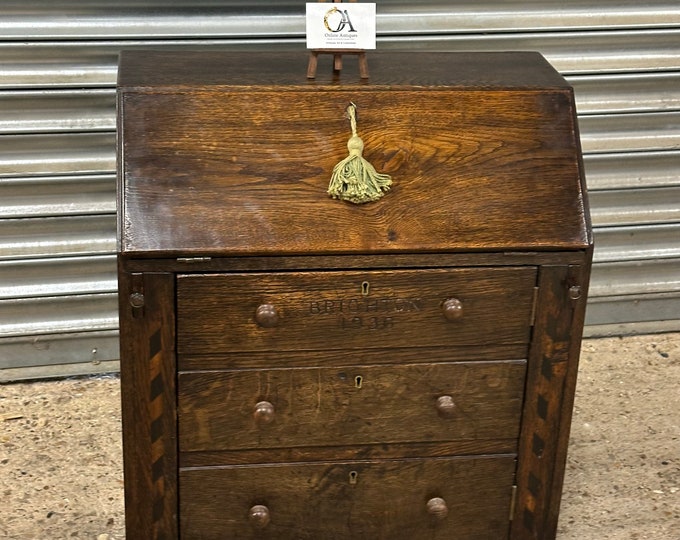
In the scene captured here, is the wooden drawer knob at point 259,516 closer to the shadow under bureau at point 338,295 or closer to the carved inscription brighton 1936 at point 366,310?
the shadow under bureau at point 338,295

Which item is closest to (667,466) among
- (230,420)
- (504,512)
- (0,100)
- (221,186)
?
(504,512)

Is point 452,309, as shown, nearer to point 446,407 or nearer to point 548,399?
point 446,407

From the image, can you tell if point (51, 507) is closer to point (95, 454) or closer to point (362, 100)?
point (95, 454)

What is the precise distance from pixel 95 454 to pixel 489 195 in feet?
5.53

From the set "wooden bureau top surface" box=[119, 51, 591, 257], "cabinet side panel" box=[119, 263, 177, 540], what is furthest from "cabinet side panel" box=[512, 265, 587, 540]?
"cabinet side panel" box=[119, 263, 177, 540]

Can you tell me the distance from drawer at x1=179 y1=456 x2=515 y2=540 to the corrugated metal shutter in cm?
126

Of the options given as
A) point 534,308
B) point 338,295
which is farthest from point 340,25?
point 534,308

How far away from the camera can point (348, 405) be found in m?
2.88

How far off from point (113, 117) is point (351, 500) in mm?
1613

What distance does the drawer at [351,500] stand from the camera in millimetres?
2928

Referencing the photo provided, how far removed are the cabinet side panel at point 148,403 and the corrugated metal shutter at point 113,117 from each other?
3.95 feet

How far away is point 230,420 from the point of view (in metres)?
2.84

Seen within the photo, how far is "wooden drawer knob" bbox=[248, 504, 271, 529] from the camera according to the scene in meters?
2.92

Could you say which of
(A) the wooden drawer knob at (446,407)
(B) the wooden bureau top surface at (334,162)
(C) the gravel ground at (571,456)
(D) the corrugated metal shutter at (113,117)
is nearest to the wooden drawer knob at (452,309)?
(B) the wooden bureau top surface at (334,162)
